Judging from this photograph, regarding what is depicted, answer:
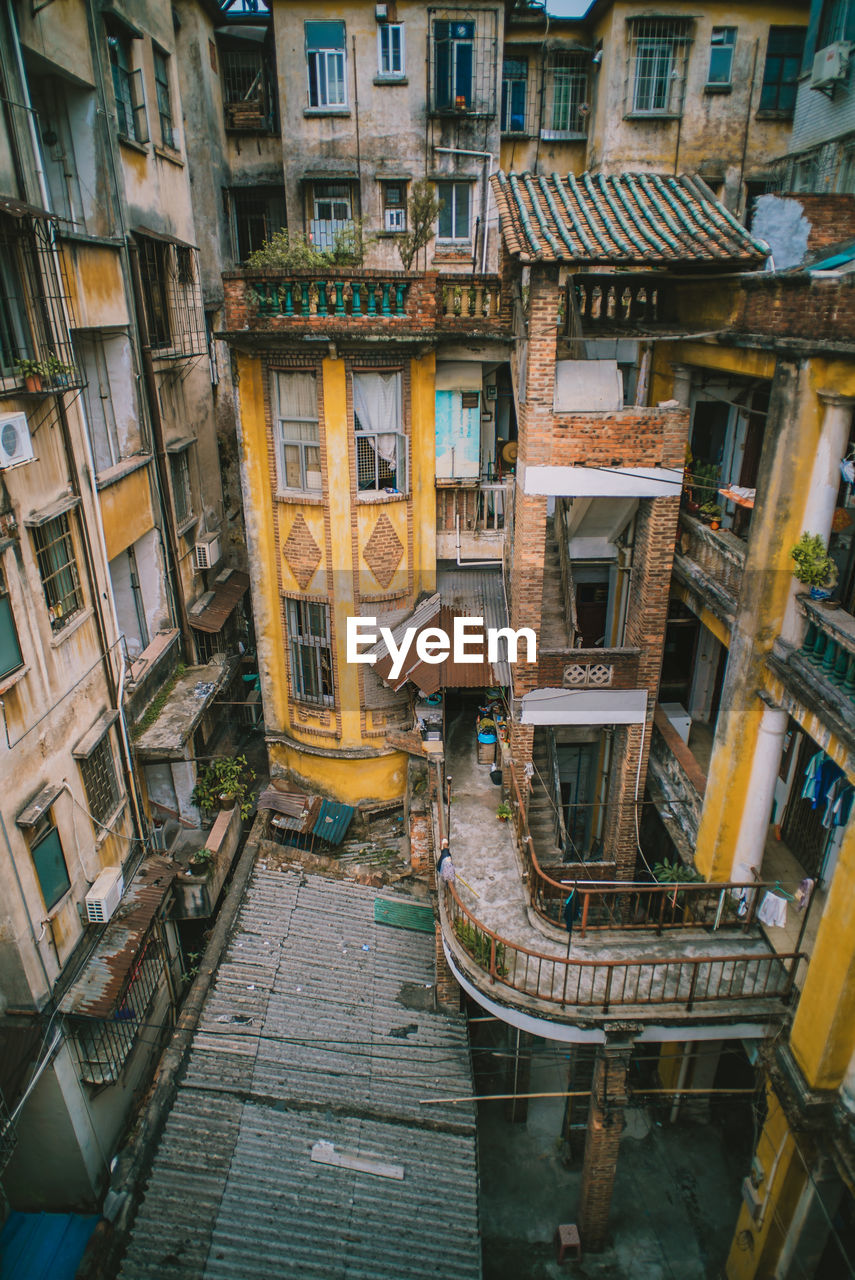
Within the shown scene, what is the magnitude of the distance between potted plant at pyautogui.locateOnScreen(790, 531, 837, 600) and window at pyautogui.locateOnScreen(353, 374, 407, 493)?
346 inches

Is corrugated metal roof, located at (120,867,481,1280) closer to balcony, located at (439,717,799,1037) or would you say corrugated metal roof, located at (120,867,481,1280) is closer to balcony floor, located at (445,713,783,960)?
balcony, located at (439,717,799,1037)

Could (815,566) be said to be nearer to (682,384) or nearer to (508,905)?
(682,384)

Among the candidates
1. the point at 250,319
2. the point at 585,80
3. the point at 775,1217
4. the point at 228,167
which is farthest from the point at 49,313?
the point at 585,80

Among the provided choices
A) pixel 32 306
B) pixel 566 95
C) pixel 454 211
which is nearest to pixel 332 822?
pixel 32 306

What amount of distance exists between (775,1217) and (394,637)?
11685 mm

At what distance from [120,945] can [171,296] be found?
14223 millimetres

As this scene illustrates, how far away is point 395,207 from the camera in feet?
73.3

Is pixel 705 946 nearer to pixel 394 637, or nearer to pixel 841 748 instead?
pixel 841 748

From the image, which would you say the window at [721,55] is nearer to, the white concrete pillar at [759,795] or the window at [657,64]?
the window at [657,64]

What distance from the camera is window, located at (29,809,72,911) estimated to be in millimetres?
11133

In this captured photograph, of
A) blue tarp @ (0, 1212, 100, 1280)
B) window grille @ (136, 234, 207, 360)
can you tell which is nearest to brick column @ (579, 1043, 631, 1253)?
blue tarp @ (0, 1212, 100, 1280)

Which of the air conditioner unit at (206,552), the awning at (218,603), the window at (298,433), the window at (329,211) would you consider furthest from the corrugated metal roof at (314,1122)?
the window at (329,211)

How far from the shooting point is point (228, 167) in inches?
925

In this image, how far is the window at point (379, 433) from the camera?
1564cm
